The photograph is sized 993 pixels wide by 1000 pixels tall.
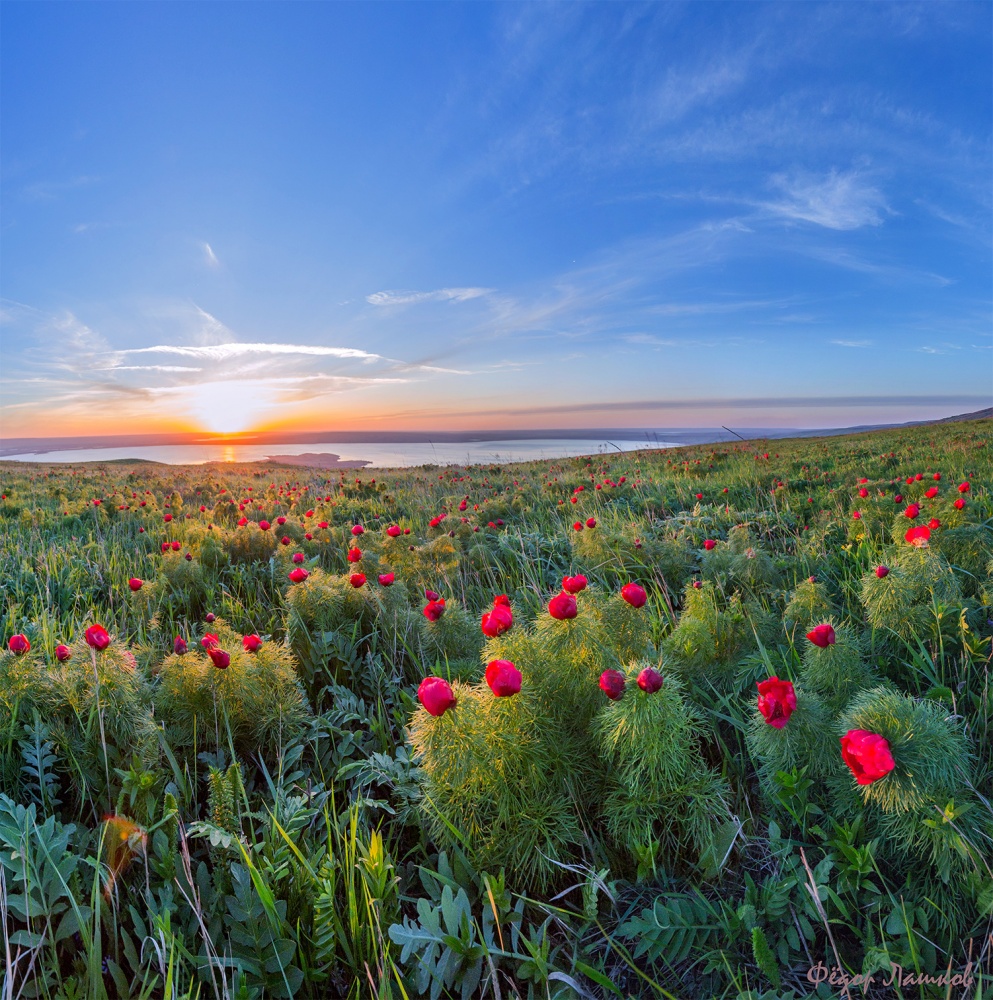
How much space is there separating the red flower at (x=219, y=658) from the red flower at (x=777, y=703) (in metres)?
2.06

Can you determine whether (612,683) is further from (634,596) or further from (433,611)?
(433,611)

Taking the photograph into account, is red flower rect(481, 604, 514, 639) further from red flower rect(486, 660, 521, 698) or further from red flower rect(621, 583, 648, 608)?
red flower rect(621, 583, 648, 608)

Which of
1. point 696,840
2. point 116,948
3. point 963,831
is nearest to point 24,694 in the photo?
point 116,948

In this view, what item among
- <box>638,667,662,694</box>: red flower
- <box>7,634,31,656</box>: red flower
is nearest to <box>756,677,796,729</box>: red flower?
<box>638,667,662,694</box>: red flower

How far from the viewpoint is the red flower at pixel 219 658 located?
2523mm

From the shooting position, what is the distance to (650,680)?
71.8 inches

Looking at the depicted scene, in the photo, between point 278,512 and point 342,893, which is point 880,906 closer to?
point 342,893

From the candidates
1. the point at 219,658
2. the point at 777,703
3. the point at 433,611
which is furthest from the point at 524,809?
the point at 219,658

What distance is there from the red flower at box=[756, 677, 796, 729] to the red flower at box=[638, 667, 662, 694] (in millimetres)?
324

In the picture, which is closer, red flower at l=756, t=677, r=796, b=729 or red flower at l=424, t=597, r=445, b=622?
red flower at l=756, t=677, r=796, b=729

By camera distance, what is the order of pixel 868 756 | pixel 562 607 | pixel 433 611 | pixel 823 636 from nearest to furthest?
pixel 868 756, pixel 562 607, pixel 823 636, pixel 433 611

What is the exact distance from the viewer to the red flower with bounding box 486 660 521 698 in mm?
1812

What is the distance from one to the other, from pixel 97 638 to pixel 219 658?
468mm

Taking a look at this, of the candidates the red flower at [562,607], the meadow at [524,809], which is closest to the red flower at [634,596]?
the meadow at [524,809]
